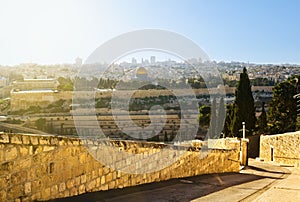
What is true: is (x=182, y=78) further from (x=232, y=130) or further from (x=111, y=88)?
(x=111, y=88)

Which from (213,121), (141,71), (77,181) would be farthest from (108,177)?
(213,121)

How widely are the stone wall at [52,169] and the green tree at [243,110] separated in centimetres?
2191

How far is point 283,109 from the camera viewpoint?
27203 mm

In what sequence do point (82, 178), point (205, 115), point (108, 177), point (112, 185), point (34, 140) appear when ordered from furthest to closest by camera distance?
point (205, 115), point (112, 185), point (108, 177), point (82, 178), point (34, 140)

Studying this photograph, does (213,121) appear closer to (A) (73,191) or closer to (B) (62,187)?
(A) (73,191)

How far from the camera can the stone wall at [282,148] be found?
61.8ft

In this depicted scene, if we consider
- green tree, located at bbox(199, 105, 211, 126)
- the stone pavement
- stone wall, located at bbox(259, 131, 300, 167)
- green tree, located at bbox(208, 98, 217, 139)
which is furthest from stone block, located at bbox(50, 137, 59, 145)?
green tree, located at bbox(199, 105, 211, 126)

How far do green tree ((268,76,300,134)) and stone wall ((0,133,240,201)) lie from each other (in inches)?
911

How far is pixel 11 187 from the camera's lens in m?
3.67

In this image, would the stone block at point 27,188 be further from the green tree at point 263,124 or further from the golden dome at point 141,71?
the green tree at point 263,124

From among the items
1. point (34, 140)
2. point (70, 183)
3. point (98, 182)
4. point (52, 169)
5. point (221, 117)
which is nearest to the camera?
point (34, 140)

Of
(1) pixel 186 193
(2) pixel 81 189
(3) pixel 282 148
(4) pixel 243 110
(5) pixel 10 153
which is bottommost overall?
(3) pixel 282 148

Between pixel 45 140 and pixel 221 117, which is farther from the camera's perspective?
pixel 221 117

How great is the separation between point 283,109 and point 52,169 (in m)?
25.8
